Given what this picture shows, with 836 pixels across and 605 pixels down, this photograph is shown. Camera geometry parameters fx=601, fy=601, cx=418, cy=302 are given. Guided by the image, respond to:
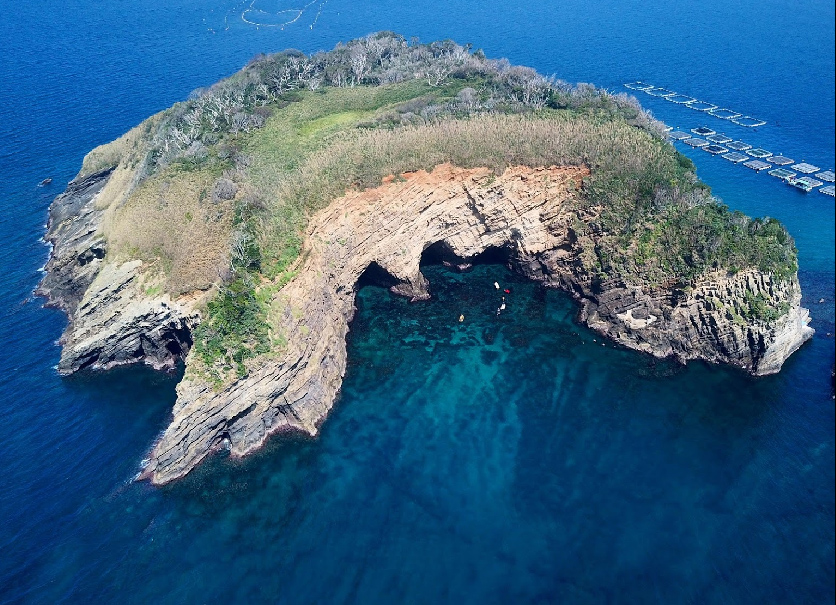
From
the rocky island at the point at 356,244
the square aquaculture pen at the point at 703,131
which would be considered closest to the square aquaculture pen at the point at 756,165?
the square aquaculture pen at the point at 703,131

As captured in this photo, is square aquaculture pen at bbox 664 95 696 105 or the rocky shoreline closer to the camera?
the rocky shoreline

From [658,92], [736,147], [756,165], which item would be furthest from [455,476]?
[658,92]

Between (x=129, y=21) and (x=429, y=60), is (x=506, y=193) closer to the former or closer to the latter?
(x=429, y=60)

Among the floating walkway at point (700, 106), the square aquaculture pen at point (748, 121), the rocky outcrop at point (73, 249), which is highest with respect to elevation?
the floating walkway at point (700, 106)

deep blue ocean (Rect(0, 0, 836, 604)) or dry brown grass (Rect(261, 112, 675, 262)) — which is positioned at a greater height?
dry brown grass (Rect(261, 112, 675, 262))

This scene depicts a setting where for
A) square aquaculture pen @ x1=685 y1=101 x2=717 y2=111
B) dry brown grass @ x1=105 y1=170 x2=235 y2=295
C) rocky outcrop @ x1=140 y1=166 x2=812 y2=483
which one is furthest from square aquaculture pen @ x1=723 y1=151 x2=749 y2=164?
dry brown grass @ x1=105 y1=170 x2=235 y2=295

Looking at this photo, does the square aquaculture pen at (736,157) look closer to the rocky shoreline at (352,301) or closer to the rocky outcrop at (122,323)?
the rocky shoreline at (352,301)

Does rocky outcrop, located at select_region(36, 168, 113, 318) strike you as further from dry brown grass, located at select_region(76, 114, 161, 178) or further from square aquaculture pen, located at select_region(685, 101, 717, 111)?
square aquaculture pen, located at select_region(685, 101, 717, 111)

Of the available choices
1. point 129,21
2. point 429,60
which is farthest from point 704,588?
point 129,21
